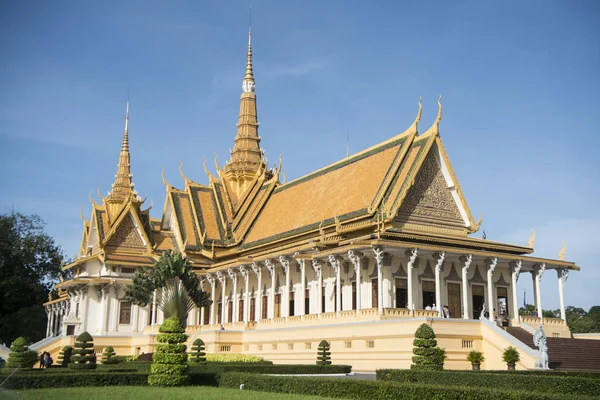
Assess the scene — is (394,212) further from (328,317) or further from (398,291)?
(328,317)

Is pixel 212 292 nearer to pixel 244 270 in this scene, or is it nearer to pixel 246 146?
pixel 244 270

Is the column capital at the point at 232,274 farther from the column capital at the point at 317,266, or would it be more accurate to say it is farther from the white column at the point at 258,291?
the column capital at the point at 317,266

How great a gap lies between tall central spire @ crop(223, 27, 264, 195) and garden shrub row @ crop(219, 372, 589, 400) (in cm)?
2934

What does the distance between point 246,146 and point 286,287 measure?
18.1m

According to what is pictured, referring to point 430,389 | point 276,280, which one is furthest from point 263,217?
point 430,389

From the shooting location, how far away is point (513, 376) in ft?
46.9

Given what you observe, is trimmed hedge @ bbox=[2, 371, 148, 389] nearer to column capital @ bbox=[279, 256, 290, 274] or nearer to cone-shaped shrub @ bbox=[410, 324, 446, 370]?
cone-shaped shrub @ bbox=[410, 324, 446, 370]

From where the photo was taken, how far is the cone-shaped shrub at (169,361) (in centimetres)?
1747

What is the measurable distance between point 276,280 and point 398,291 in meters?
8.20

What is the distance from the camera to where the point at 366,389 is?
14039 millimetres

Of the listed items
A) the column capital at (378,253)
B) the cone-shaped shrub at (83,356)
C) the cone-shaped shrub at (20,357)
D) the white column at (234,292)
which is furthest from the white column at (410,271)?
the cone-shaped shrub at (20,357)

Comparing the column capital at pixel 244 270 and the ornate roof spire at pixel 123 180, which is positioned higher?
the ornate roof spire at pixel 123 180

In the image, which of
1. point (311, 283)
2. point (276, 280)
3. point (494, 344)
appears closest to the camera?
point (494, 344)

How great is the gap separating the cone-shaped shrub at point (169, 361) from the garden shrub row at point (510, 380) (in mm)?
5032
